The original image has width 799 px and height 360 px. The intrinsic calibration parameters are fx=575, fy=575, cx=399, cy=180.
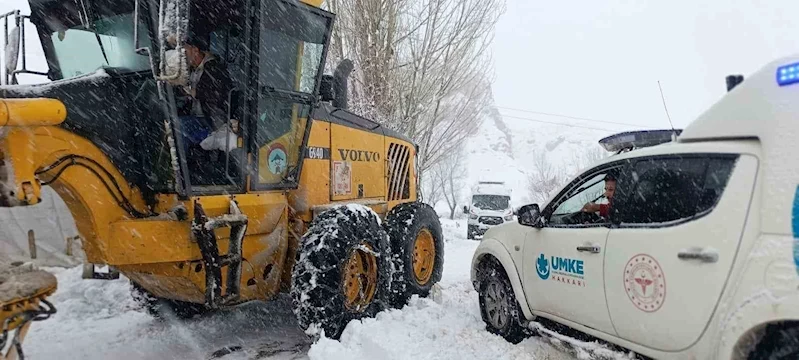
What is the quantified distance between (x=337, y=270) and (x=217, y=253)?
955 millimetres

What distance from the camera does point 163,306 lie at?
585 cm

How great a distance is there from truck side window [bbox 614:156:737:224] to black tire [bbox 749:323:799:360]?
2.30 feet

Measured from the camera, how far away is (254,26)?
15.0 ft

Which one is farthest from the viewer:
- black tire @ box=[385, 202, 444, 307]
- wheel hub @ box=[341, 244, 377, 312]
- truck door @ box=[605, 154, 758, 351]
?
black tire @ box=[385, 202, 444, 307]

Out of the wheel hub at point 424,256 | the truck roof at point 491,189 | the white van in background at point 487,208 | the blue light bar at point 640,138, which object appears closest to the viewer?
the blue light bar at point 640,138

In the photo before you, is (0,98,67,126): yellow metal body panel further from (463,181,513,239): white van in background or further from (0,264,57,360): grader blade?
(463,181,513,239): white van in background

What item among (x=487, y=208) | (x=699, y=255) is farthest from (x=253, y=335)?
(x=487, y=208)

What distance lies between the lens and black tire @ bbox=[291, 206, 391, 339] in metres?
4.57

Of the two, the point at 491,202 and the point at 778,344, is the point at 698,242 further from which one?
the point at 491,202

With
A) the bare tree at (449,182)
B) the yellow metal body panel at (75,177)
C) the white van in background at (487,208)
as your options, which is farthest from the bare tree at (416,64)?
the bare tree at (449,182)

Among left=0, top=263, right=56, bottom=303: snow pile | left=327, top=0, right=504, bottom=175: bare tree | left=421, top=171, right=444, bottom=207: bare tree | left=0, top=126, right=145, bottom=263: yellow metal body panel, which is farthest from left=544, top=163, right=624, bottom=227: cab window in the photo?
left=421, top=171, right=444, bottom=207: bare tree

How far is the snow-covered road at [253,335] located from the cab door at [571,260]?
0.42m

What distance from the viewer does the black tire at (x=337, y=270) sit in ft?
15.0

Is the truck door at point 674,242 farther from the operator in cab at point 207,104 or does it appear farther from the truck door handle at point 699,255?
the operator in cab at point 207,104
